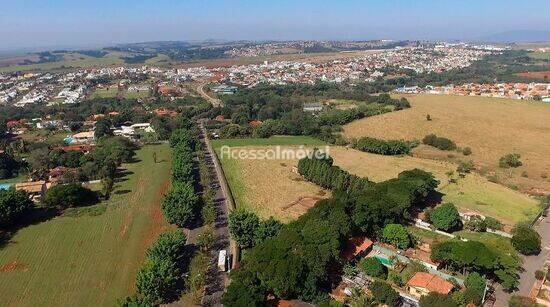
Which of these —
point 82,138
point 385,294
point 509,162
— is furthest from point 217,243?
point 82,138

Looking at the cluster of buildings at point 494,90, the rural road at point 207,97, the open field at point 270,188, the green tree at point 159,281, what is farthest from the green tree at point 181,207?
the cluster of buildings at point 494,90

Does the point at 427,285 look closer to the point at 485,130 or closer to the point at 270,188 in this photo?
the point at 270,188

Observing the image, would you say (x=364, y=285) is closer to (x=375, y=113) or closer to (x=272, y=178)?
(x=272, y=178)

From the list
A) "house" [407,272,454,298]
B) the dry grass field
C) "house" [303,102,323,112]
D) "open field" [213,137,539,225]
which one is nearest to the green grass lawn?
"open field" [213,137,539,225]

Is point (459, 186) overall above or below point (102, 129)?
below

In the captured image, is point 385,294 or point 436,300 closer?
point 436,300

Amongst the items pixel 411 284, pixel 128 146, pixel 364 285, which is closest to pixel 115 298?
pixel 364 285
